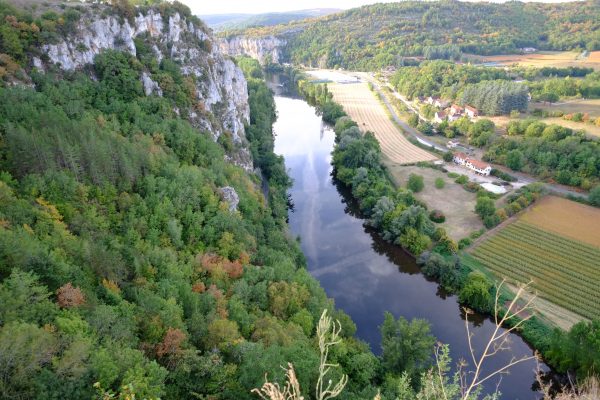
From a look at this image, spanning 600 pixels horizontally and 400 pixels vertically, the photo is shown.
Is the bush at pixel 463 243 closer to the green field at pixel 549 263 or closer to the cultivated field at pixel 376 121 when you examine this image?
the green field at pixel 549 263

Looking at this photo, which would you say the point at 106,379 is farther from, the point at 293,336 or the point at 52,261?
the point at 293,336

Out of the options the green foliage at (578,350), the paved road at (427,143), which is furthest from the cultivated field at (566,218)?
the green foliage at (578,350)

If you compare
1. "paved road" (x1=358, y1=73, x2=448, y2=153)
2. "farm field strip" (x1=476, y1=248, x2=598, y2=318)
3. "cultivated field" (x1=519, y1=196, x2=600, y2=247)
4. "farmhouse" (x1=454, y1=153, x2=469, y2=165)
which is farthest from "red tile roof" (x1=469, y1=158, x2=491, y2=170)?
"farm field strip" (x1=476, y1=248, x2=598, y2=318)

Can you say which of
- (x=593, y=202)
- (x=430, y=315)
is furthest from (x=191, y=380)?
Answer: (x=593, y=202)

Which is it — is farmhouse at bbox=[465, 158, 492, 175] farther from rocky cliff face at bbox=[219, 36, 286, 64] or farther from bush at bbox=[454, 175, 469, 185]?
rocky cliff face at bbox=[219, 36, 286, 64]

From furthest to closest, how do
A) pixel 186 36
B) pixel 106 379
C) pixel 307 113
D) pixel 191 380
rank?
1. pixel 307 113
2. pixel 186 36
3. pixel 191 380
4. pixel 106 379
